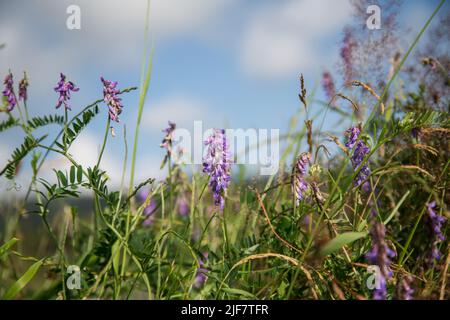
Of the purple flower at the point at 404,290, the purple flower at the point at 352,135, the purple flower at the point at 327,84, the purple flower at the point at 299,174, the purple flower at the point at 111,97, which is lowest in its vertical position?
the purple flower at the point at 404,290

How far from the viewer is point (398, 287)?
1275mm

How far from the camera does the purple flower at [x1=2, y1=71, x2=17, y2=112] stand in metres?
2.00

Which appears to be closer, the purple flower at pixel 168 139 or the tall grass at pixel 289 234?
the tall grass at pixel 289 234

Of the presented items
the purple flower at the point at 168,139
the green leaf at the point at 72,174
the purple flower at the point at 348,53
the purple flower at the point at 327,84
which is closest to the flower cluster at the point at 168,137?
the purple flower at the point at 168,139

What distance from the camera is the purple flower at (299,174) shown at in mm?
1726

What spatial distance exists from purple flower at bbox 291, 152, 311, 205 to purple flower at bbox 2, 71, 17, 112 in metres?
1.07

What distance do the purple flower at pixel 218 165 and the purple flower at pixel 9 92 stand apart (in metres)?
0.79

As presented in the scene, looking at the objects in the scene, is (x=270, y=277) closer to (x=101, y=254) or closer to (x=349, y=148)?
(x=349, y=148)
